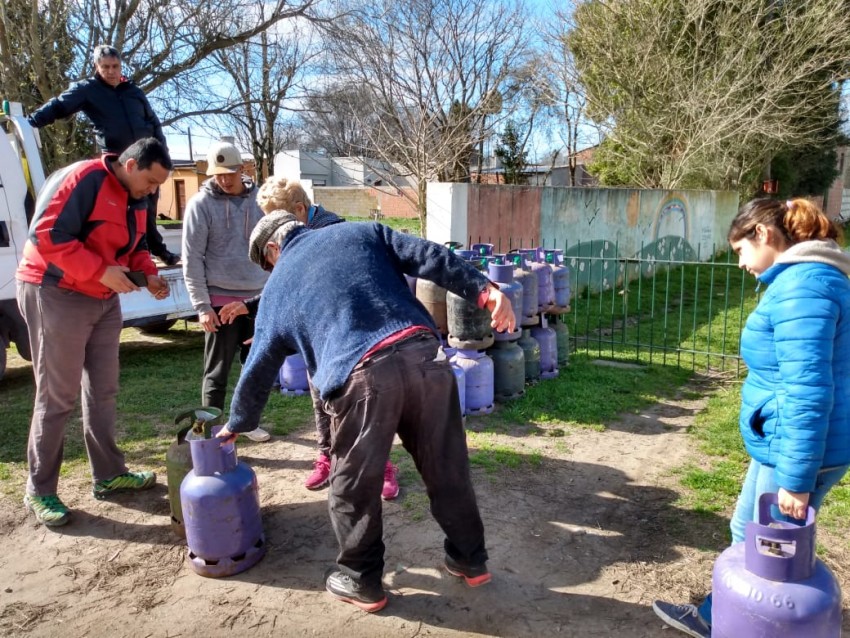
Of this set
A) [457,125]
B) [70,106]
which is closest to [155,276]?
[70,106]

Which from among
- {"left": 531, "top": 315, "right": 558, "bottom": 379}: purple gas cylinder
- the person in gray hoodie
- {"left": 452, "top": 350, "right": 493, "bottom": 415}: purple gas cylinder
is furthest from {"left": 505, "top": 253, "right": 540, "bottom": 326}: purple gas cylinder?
the person in gray hoodie

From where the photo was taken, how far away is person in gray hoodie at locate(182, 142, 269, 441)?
13.6ft

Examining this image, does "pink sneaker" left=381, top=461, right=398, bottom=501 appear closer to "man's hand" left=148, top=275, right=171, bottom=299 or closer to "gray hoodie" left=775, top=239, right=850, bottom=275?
"man's hand" left=148, top=275, right=171, bottom=299

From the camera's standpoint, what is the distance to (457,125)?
13039 mm

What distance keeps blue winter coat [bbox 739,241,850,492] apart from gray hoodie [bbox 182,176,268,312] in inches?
118

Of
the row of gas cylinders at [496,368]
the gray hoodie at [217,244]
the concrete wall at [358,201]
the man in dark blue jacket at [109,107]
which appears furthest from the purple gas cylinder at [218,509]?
the concrete wall at [358,201]

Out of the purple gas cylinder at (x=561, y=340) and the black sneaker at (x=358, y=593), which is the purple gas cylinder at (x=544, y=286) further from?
the black sneaker at (x=358, y=593)

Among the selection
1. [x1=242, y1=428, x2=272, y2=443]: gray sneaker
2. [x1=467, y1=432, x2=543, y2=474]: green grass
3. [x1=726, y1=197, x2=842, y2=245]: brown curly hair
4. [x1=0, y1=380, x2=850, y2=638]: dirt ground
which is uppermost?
[x1=726, y1=197, x2=842, y2=245]: brown curly hair

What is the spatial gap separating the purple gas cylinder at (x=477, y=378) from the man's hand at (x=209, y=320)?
1.86 m

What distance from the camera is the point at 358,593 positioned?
9.36ft

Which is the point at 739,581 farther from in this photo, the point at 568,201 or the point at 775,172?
the point at 775,172

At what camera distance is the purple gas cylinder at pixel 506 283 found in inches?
205

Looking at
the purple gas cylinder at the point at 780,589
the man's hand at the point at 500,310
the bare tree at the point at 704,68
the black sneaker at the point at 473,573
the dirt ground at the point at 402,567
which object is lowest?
the dirt ground at the point at 402,567

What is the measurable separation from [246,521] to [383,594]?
73 cm
